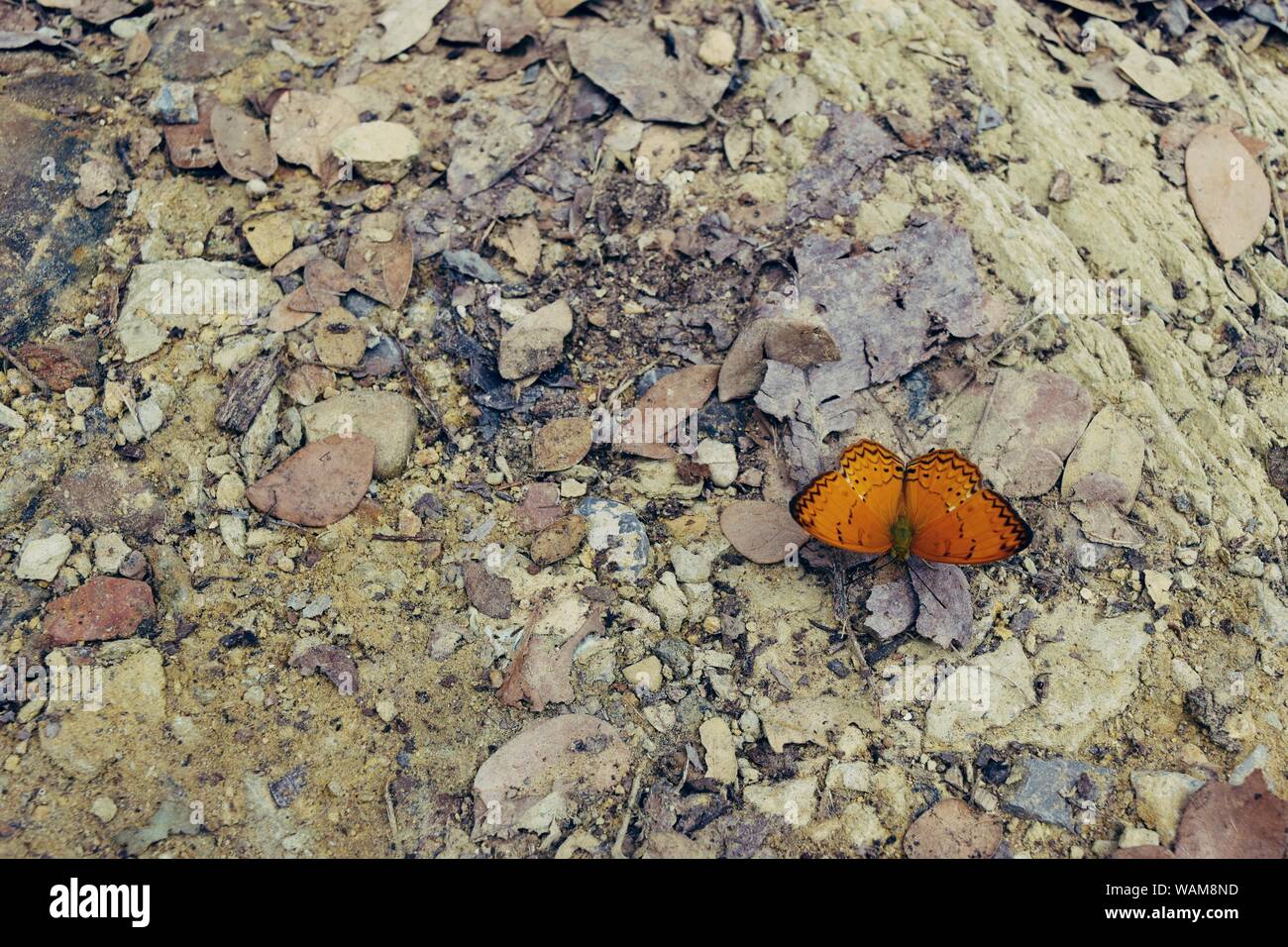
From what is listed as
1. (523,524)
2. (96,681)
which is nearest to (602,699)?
(523,524)

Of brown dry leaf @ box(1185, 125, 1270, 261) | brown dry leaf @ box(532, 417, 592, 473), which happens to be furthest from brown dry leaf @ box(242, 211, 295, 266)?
brown dry leaf @ box(1185, 125, 1270, 261)

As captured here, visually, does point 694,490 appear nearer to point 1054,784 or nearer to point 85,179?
point 1054,784

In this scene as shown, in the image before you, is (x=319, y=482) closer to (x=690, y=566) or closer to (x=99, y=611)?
(x=99, y=611)

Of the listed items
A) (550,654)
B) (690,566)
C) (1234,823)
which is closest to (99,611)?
(550,654)

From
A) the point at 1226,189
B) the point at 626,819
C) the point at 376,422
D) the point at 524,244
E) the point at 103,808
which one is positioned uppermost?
the point at 1226,189

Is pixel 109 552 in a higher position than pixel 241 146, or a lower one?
lower

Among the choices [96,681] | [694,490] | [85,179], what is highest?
[85,179]

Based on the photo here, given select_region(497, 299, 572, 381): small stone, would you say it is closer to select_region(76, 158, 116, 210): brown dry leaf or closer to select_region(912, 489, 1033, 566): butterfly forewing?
select_region(912, 489, 1033, 566): butterfly forewing
